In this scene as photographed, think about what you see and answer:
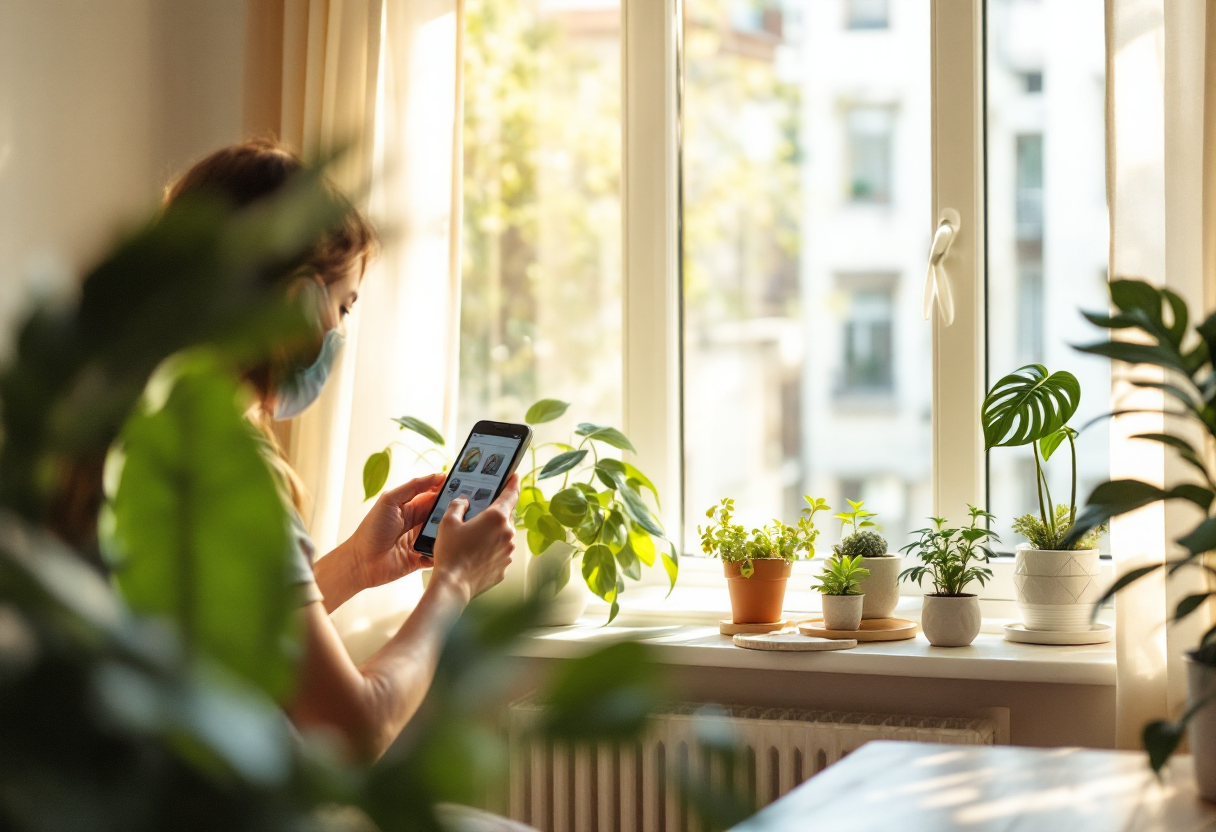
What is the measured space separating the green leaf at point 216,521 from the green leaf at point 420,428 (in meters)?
2.04

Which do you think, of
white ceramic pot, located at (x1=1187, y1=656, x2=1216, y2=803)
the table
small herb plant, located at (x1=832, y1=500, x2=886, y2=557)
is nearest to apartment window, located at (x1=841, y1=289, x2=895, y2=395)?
small herb plant, located at (x1=832, y1=500, x2=886, y2=557)

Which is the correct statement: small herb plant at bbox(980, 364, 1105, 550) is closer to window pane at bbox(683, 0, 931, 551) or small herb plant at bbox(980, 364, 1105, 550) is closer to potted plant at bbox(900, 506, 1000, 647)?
potted plant at bbox(900, 506, 1000, 647)

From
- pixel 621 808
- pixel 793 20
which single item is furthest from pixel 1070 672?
pixel 793 20

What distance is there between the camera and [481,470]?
184 centimetres

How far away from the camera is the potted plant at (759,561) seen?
2221 millimetres

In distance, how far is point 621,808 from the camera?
2.14 metres

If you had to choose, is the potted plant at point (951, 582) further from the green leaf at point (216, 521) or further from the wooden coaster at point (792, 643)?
the green leaf at point (216, 521)

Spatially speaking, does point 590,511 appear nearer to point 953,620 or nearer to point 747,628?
point 747,628

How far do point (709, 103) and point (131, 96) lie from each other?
1.21m

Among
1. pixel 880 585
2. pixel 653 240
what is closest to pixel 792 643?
pixel 880 585

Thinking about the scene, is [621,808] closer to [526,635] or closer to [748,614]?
[748,614]

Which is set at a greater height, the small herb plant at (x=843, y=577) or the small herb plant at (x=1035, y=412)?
the small herb plant at (x=1035, y=412)

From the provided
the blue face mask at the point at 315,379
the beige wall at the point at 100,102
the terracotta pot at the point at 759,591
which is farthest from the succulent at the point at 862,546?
the beige wall at the point at 100,102

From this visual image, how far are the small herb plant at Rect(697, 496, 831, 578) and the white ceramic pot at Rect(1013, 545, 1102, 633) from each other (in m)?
0.39
